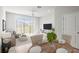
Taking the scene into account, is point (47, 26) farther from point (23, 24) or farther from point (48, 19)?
point (23, 24)

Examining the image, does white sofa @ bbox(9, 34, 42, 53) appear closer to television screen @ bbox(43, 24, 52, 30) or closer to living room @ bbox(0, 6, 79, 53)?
living room @ bbox(0, 6, 79, 53)

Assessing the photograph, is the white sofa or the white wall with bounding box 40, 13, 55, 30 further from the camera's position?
the white wall with bounding box 40, 13, 55, 30

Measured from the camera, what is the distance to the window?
217 cm

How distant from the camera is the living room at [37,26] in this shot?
206 centimetres

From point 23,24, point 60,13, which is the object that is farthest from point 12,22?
point 60,13

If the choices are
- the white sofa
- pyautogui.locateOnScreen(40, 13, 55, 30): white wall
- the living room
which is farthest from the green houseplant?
the white sofa

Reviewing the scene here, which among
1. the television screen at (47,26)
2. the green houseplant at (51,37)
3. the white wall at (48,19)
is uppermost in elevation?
the white wall at (48,19)

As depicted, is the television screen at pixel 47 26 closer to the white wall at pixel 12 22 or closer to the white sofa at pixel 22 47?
the white wall at pixel 12 22

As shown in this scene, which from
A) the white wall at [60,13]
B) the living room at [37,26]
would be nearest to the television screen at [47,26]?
the living room at [37,26]

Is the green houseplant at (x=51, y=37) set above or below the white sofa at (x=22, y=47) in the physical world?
above

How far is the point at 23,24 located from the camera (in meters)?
2.26
